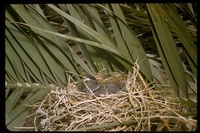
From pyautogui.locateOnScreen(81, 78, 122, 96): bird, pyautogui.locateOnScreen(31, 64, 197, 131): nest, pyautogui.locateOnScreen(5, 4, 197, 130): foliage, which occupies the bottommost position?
pyautogui.locateOnScreen(31, 64, 197, 131): nest

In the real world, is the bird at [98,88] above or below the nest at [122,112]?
above

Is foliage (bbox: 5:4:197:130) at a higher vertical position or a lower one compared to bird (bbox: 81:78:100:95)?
higher

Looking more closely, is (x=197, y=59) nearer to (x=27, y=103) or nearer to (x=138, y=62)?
(x=138, y=62)

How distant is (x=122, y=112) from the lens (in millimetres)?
457

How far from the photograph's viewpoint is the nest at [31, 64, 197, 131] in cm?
45

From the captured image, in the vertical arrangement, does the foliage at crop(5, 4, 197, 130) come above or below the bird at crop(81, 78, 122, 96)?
above

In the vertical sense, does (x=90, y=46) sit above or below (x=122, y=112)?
above

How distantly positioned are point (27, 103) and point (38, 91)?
0.14 feet

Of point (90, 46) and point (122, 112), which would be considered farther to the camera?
point (90, 46)

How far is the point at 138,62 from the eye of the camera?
540 mm

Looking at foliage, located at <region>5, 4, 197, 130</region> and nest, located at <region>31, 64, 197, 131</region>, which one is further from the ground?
foliage, located at <region>5, 4, 197, 130</region>

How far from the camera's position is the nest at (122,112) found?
1.47 ft

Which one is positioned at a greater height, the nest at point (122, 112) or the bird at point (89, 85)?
the bird at point (89, 85)

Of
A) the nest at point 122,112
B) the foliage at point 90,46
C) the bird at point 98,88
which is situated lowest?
the nest at point 122,112
